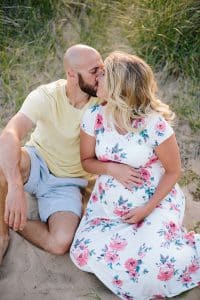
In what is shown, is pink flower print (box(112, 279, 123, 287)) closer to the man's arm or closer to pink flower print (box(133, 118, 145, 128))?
the man's arm

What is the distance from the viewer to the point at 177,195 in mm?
3404

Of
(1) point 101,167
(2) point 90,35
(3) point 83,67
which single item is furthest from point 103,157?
(2) point 90,35

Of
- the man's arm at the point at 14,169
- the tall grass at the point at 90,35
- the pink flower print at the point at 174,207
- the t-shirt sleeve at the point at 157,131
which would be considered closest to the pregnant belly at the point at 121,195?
the pink flower print at the point at 174,207

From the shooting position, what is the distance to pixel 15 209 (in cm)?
313

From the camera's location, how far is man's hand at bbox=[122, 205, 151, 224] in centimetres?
321

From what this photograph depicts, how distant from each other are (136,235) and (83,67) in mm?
951

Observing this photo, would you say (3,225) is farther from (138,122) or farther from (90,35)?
(90,35)

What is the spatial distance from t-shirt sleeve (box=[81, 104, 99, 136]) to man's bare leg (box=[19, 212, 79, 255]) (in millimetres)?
539

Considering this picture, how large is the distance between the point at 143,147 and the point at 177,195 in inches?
15.7

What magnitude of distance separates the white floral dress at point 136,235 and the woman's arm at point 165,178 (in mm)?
39

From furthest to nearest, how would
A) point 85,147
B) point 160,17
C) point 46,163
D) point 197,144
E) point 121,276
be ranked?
point 160,17 < point 197,144 < point 46,163 < point 85,147 < point 121,276

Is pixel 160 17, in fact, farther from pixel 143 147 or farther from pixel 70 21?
pixel 143 147

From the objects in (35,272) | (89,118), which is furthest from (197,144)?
(35,272)

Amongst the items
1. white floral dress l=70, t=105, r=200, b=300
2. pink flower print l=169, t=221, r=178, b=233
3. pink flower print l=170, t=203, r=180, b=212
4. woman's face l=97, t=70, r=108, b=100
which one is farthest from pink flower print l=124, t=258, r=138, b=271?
woman's face l=97, t=70, r=108, b=100
